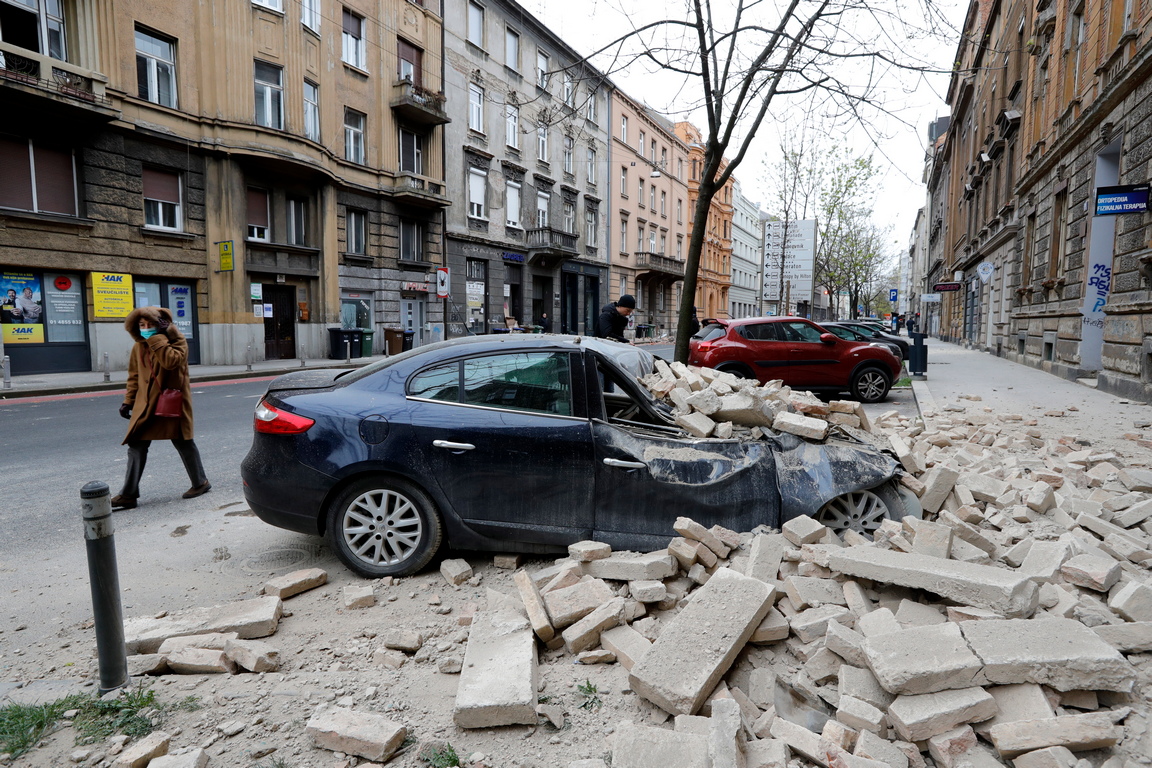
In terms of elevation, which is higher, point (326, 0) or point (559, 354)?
point (326, 0)

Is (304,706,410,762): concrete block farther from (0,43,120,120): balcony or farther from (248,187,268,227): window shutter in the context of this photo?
(248,187,268,227): window shutter

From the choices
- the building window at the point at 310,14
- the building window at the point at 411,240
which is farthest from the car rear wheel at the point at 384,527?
the building window at the point at 411,240

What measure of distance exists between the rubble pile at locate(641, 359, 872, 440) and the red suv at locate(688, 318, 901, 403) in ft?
21.4

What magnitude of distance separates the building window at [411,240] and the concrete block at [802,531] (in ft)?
80.9

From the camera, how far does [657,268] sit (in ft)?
149

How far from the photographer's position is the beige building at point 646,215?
42844 mm

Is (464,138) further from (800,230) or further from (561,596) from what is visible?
(561,596)

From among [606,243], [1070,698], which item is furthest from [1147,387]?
[606,243]

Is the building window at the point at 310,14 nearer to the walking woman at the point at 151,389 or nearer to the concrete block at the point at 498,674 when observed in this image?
the walking woman at the point at 151,389

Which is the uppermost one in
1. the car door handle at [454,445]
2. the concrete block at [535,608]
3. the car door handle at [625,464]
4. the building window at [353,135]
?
the building window at [353,135]

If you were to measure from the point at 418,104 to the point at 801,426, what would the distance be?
25047mm

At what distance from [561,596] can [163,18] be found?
21956 mm

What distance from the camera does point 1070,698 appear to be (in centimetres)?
243

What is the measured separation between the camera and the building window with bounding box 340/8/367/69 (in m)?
23.7
